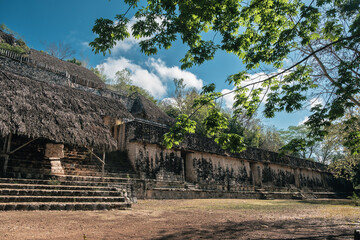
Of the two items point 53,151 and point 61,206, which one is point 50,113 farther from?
point 61,206

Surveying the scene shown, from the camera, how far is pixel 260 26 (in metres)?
5.15

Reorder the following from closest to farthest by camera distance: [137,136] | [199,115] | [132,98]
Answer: [137,136]
[132,98]
[199,115]

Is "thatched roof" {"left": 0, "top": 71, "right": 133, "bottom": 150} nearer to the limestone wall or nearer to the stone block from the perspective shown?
the stone block

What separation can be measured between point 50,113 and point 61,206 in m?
4.15

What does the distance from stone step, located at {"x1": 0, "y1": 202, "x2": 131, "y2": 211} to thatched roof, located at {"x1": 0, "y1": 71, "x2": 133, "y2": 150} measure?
2821mm

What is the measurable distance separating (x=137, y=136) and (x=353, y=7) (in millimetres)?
8879

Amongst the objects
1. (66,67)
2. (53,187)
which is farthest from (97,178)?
(66,67)

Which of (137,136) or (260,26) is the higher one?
(260,26)

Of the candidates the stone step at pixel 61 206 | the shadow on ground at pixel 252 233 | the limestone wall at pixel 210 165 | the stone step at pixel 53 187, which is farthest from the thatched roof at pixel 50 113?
the shadow on ground at pixel 252 233

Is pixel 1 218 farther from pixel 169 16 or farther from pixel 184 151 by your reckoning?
pixel 184 151

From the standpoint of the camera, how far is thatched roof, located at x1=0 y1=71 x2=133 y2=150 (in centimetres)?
756

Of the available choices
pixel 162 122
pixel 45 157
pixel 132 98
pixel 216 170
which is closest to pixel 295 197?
pixel 216 170

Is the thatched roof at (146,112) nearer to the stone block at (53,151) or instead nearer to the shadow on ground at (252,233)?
the stone block at (53,151)

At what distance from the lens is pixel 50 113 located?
8539mm
